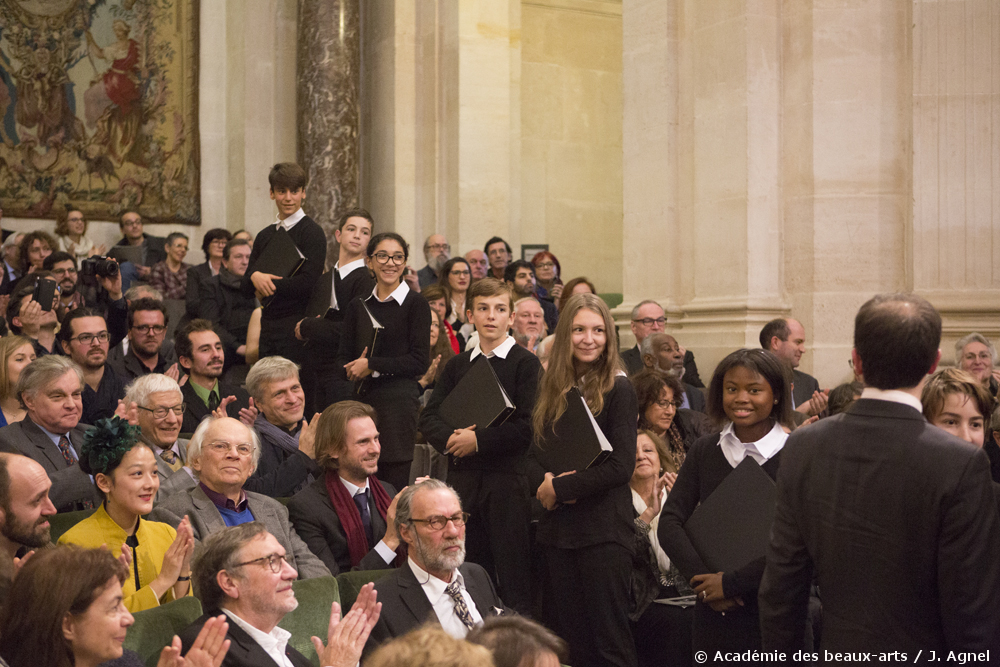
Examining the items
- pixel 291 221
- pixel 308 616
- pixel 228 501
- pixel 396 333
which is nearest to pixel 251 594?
pixel 308 616

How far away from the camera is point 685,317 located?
847cm

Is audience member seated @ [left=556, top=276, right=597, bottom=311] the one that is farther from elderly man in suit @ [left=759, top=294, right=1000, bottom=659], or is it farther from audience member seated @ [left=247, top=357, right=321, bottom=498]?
elderly man in suit @ [left=759, top=294, right=1000, bottom=659]

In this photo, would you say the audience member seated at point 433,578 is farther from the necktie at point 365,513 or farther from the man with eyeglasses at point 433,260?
the man with eyeglasses at point 433,260

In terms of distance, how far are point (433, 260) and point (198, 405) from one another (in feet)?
13.6

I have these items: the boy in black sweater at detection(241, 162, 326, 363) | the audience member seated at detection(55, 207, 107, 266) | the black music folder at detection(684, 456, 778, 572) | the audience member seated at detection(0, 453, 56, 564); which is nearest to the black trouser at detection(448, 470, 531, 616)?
the black music folder at detection(684, 456, 778, 572)

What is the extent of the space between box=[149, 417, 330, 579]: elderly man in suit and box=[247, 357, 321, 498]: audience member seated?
585 millimetres

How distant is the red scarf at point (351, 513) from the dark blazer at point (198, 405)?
1.23 metres

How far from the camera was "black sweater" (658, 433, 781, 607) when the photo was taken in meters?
4.00

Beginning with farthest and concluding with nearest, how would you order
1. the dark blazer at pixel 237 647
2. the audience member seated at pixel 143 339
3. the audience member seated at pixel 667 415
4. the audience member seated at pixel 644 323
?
the audience member seated at pixel 644 323 < the audience member seated at pixel 143 339 < the audience member seated at pixel 667 415 < the dark blazer at pixel 237 647

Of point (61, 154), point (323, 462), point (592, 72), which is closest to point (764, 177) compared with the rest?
point (323, 462)

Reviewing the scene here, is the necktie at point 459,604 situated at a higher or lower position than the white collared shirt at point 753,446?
lower

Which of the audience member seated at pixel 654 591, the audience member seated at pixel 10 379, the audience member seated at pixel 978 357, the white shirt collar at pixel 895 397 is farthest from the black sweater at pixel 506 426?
the audience member seated at pixel 978 357

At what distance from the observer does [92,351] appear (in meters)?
6.42

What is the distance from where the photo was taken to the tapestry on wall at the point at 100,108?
1213 centimetres
